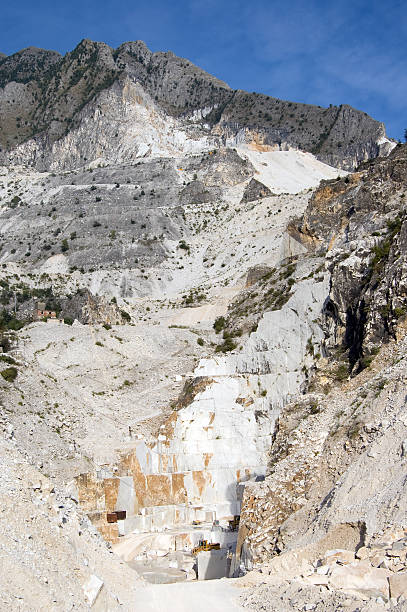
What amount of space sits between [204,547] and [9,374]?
14.2 meters

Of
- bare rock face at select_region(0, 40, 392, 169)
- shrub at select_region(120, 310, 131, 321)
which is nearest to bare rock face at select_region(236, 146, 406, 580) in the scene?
shrub at select_region(120, 310, 131, 321)

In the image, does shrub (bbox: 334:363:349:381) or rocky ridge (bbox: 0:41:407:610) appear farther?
shrub (bbox: 334:363:349:381)

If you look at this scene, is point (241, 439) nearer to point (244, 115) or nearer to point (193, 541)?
point (193, 541)

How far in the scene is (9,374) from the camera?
3369 centimetres

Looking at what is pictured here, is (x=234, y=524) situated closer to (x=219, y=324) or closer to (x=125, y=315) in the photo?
(x=219, y=324)

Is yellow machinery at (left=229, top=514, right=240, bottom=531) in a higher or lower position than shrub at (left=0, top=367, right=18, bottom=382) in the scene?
lower

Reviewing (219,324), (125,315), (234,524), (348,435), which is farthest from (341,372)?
(125,315)

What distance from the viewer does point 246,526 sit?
64.1 ft

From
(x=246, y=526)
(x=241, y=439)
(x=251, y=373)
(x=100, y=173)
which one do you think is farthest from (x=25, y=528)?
(x=100, y=173)

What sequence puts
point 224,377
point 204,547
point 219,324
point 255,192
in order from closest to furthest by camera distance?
point 204,547, point 224,377, point 219,324, point 255,192

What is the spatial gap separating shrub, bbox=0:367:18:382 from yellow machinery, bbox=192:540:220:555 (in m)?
13.2

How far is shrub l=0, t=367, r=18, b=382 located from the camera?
3341 cm

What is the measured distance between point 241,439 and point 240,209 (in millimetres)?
64184

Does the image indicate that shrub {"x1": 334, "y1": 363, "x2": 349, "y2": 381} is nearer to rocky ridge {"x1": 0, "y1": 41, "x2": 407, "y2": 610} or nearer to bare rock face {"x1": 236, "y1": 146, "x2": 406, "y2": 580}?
bare rock face {"x1": 236, "y1": 146, "x2": 406, "y2": 580}
